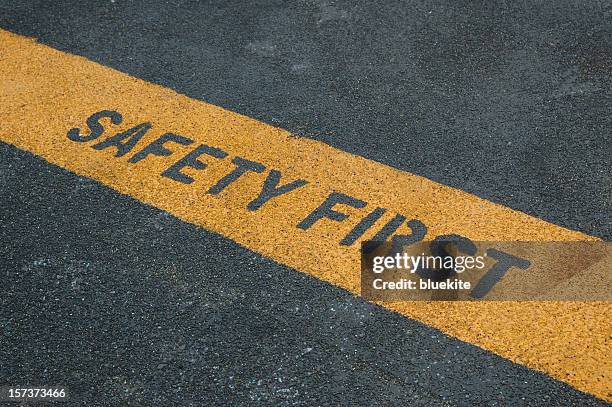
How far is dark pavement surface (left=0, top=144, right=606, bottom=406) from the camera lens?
2.95 metres

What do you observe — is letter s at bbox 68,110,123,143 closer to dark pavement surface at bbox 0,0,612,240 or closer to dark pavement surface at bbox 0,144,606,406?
dark pavement surface at bbox 0,0,612,240

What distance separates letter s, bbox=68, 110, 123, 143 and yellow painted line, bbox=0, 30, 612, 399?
0.01 m

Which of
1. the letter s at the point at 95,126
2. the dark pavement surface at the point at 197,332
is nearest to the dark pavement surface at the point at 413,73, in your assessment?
the letter s at the point at 95,126

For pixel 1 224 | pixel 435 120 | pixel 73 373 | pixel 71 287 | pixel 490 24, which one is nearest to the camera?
pixel 73 373

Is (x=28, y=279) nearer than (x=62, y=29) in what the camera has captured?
Yes

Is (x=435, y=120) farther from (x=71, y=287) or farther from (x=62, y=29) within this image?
(x=62, y=29)

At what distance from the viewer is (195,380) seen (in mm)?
3004

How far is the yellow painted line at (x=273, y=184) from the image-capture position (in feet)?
10.3

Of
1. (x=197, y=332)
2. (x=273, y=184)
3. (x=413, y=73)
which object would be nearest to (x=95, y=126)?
(x=273, y=184)

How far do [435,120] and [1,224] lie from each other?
2286 millimetres

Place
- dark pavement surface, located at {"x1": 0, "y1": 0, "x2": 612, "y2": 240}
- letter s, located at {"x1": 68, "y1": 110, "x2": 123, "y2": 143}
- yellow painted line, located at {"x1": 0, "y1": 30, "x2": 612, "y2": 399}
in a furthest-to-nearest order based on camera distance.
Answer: letter s, located at {"x1": 68, "y1": 110, "x2": 123, "y2": 143} → dark pavement surface, located at {"x1": 0, "y1": 0, "x2": 612, "y2": 240} → yellow painted line, located at {"x1": 0, "y1": 30, "x2": 612, "y2": 399}

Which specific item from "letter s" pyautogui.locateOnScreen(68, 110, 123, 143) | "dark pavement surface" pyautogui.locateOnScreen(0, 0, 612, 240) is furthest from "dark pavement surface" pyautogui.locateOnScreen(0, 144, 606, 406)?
"dark pavement surface" pyautogui.locateOnScreen(0, 0, 612, 240)

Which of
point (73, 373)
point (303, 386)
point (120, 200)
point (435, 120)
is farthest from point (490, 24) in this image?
point (73, 373)

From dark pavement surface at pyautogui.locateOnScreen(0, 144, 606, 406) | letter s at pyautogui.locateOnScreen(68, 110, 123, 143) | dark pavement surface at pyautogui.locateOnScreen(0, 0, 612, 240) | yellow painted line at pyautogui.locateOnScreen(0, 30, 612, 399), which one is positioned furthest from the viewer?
letter s at pyautogui.locateOnScreen(68, 110, 123, 143)
